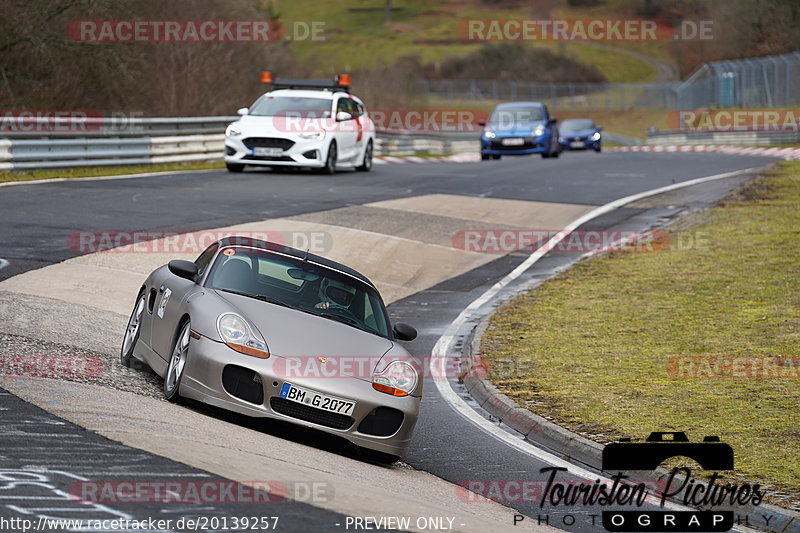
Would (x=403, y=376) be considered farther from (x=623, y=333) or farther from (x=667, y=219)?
(x=667, y=219)

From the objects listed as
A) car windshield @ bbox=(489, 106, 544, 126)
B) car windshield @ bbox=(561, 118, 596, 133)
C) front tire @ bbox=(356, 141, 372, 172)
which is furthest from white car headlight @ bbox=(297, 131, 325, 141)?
car windshield @ bbox=(561, 118, 596, 133)

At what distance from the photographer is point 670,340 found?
1402cm

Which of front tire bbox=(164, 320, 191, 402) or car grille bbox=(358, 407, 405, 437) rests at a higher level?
front tire bbox=(164, 320, 191, 402)

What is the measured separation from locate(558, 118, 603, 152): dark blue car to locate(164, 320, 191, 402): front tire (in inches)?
1662

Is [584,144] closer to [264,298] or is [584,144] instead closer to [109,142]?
[109,142]

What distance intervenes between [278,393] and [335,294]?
1.61 m

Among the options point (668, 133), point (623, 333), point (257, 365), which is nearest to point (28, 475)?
point (257, 365)

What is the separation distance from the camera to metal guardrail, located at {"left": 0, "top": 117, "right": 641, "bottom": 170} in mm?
25141

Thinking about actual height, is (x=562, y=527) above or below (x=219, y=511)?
below

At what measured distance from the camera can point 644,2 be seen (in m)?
137

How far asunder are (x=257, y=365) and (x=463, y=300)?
893 centimetres

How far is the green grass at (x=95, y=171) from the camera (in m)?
24.8

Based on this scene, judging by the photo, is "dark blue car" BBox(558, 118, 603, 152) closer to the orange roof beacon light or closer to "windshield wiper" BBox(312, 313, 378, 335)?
the orange roof beacon light

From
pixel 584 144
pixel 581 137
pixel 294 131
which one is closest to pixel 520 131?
pixel 581 137
